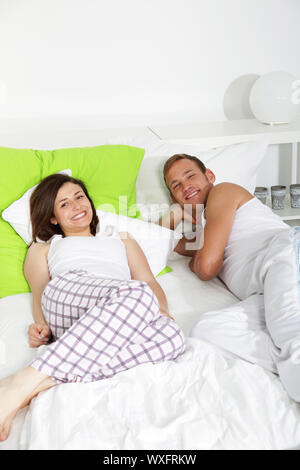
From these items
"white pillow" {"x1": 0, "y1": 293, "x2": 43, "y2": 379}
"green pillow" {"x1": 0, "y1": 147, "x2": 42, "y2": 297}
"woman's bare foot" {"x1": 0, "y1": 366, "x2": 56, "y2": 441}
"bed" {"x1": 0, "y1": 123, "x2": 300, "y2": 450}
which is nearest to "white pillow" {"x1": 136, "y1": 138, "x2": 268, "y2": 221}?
"green pillow" {"x1": 0, "y1": 147, "x2": 42, "y2": 297}

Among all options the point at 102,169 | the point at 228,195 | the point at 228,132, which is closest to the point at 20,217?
the point at 102,169

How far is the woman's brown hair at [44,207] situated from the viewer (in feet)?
5.68

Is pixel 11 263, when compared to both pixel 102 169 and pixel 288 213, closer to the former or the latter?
pixel 102 169

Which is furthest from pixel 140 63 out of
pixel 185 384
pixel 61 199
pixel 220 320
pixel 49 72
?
pixel 185 384

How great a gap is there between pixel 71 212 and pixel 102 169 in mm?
282

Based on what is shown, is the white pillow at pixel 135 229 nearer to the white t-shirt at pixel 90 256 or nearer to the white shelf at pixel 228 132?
the white t-shirt at pixel 90 256

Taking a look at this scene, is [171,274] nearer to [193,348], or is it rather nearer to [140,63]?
[193,348]

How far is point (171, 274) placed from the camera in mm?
1868

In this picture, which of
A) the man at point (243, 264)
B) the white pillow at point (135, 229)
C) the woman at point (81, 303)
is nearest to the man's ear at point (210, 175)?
the man at point (243, 264)

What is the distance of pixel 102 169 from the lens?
1947 millimetres

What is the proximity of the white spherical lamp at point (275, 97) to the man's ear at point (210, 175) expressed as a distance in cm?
55

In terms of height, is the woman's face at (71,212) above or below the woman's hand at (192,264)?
above

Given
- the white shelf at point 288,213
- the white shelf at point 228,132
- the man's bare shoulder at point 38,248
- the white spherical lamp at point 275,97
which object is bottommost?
the white shelf at point 288,213

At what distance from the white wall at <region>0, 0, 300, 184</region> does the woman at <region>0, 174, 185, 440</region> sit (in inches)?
29.6
